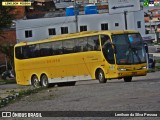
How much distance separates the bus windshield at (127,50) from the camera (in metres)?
28.1

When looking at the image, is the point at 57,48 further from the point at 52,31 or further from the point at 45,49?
the point at 52,31

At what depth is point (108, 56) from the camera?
28.1m

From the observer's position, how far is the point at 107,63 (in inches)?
1110

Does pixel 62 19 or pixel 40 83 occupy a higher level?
pixel 62 19

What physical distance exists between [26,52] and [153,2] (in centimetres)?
7076

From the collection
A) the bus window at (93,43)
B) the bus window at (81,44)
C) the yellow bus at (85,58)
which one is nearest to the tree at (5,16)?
the yellow bus at (85,58)

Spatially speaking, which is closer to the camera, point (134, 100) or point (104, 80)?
point (134, 100)

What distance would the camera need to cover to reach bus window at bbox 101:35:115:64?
27.9 m

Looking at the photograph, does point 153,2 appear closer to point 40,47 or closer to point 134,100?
point 40,47

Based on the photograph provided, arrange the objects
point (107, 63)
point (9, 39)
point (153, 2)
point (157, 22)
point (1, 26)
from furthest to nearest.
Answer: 1. point (157, 22)
2. point (153, 2)
3. point (9, 39)
4. point (1, 26)
5. point (107, 63)

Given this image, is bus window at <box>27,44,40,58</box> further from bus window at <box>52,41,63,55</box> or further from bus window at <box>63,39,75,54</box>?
bus window at <box>63,39,75,54</box>

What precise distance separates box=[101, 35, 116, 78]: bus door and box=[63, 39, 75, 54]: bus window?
279cm

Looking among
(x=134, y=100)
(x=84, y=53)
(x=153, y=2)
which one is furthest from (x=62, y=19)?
(x=134, y=100)

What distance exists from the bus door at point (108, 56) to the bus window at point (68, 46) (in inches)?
110
